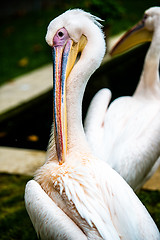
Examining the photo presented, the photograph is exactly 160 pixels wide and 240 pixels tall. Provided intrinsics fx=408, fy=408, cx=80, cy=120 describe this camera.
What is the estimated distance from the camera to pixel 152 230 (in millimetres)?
2137

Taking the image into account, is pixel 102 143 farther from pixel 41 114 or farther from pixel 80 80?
pixel 41 114

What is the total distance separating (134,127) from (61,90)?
810 millimetres

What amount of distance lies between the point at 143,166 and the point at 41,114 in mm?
2914

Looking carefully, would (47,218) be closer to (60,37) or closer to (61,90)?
(61,90)

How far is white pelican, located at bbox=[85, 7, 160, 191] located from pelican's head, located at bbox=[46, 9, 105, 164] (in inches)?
22.9

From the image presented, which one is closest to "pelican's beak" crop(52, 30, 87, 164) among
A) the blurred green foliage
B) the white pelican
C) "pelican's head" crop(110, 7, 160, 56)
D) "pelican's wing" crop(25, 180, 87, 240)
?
"pelican's wing" crop(25, 180, 87, 240)

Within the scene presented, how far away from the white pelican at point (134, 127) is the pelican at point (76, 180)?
0.44 metres

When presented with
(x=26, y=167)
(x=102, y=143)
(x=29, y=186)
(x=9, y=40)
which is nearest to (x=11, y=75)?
(x=9, y=40)

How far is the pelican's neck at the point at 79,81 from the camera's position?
2549 mm

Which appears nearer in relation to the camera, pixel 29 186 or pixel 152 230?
pixel 152 230

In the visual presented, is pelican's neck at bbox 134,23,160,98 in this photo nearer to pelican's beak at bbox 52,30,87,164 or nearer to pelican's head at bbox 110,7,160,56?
pelican's head at bbox 110,7,160,56

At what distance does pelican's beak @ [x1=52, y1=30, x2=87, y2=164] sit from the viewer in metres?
2.41

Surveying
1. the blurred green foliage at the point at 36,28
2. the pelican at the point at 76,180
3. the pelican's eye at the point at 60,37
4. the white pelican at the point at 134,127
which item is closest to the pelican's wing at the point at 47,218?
the pelican at the point at 76,180

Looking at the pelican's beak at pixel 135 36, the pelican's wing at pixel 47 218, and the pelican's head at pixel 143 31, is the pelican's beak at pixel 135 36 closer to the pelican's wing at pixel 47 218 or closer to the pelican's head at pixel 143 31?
the pelican's head at pixel 143 31
